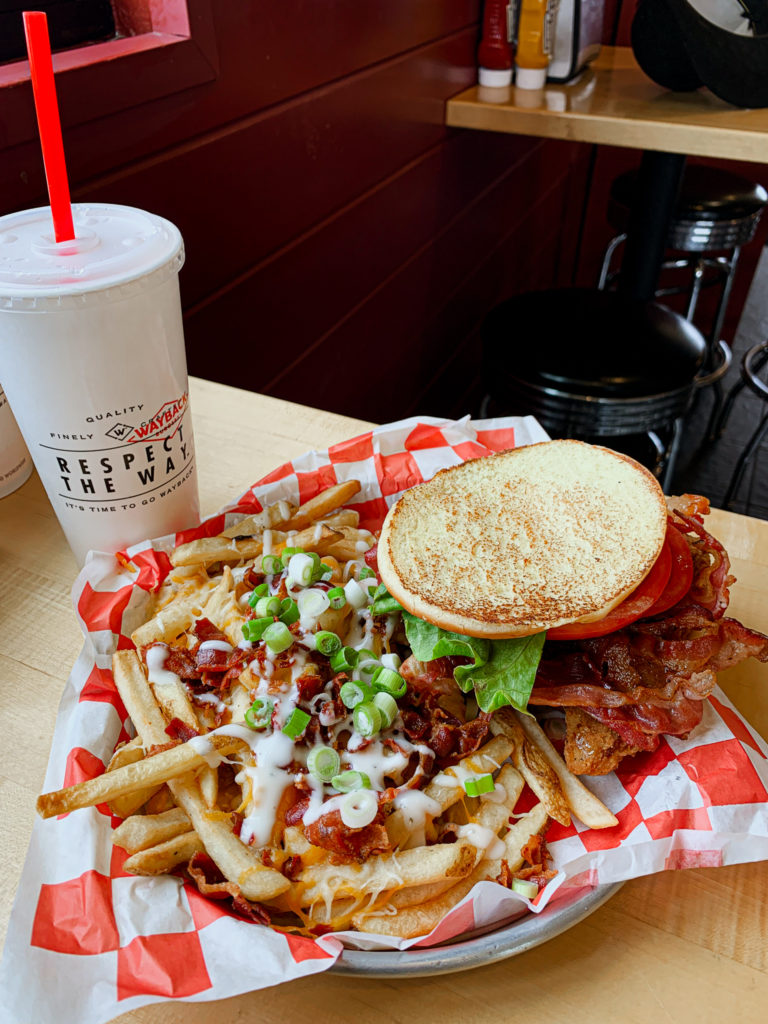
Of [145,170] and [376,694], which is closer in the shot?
[376,694]

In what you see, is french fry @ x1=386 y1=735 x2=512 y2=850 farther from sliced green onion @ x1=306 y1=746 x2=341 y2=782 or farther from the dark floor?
the dark floor

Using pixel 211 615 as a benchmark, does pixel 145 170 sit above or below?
above

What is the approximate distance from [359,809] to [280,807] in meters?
0.10

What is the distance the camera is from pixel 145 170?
176 centimetres

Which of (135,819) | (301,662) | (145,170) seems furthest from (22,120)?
(135,819)

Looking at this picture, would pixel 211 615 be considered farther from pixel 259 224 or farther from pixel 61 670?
pixel 259 224

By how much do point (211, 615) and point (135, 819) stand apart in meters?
0.32

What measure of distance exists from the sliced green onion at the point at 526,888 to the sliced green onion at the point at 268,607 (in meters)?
0.46

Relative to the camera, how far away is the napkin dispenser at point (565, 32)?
321cm

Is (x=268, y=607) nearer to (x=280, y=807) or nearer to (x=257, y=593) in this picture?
(x=257, y=593)

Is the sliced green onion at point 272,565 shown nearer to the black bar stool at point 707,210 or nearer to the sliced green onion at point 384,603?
the sliced green onion at point 384,603

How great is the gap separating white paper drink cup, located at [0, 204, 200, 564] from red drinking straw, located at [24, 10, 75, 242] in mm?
70

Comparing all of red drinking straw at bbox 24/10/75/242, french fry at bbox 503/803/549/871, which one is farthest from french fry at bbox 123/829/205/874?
red drinking straw at bbox 24/10/75/242

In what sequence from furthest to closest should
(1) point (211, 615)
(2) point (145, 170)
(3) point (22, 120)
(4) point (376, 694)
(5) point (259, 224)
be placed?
(5) point (259, 224) → (2) point (145, 170) → (3) point (22, 120) → (1) point (211, 615) → (4) point (376, 694)
